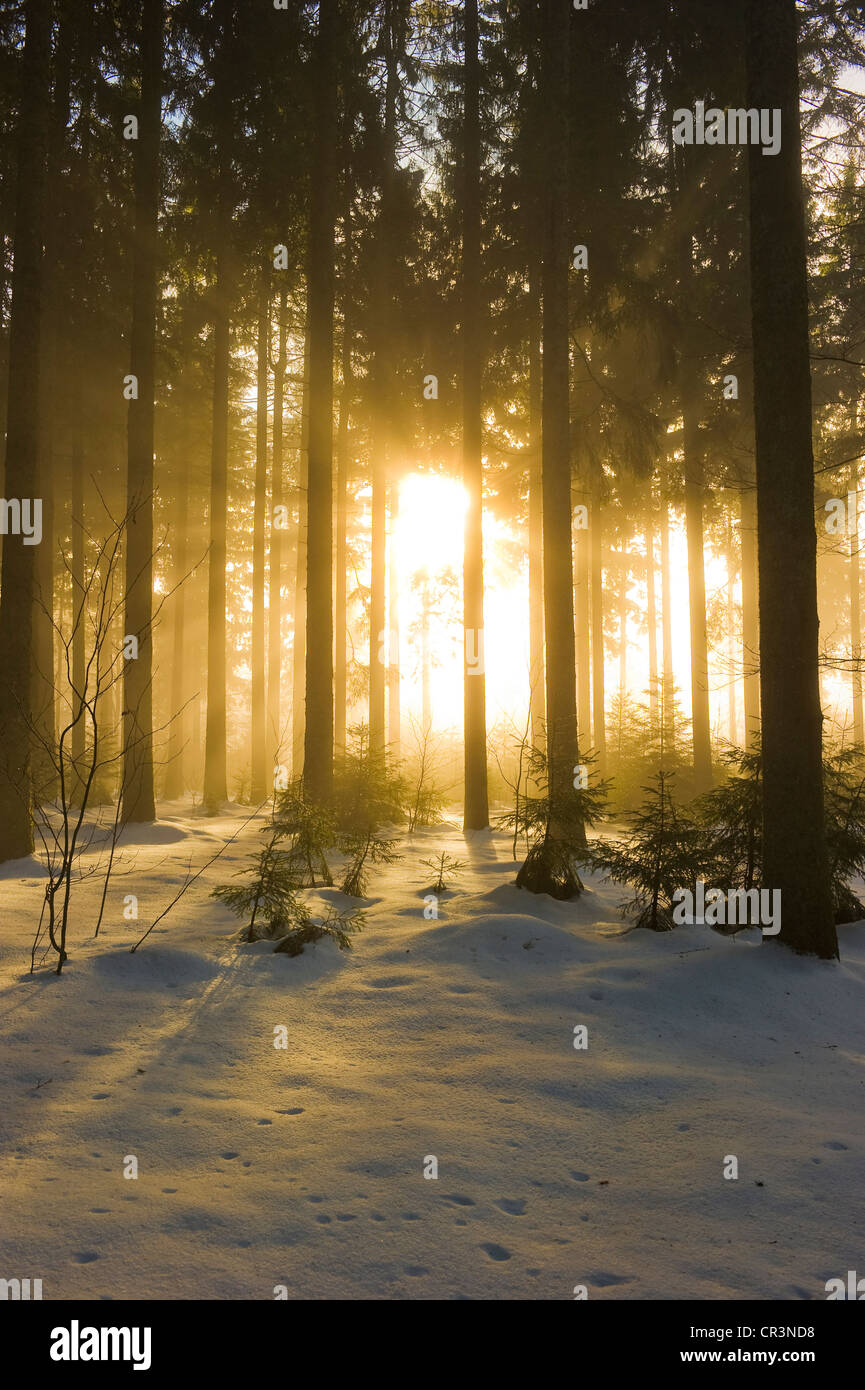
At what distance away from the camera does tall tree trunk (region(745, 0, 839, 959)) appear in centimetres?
554

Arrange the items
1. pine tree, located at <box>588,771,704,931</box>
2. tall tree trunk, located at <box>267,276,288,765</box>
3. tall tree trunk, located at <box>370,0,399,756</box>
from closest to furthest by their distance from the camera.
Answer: pine tree, located at <box>588,771,704,931</box>, tall tree trunk, located at <box>370,0,399,756</box>, tall tree trunk, located at <box>267,276,288,765</box>

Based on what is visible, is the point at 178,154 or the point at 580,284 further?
the point at 178,154

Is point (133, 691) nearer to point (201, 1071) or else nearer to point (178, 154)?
point (201, 1071)

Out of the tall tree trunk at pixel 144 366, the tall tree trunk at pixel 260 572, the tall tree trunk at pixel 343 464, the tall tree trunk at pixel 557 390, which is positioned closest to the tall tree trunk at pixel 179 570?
the tall tree trunk at pixel 260 572

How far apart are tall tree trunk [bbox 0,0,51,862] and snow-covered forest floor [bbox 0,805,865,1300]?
10.2ft

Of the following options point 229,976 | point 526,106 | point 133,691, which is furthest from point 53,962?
point 526,106

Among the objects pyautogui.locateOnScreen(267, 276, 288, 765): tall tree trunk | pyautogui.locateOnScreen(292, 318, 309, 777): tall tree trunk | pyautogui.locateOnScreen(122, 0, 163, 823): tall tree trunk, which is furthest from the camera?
pyautogui.locateOnScreen(292, 318, 309, 777): tall tree trunk

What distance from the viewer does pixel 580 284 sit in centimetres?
1177

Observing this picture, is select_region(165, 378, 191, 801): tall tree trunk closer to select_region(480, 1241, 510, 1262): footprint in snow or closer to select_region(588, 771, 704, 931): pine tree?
select_region(588, 771, 704, 931): pine tree

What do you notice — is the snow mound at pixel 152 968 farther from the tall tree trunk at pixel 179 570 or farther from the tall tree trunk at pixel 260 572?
the tall tree trunk at pixel 179 570

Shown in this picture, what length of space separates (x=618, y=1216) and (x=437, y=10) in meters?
18.0

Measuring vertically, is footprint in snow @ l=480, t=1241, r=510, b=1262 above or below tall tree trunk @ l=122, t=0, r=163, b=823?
below

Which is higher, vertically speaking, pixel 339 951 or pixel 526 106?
pixel 526 106

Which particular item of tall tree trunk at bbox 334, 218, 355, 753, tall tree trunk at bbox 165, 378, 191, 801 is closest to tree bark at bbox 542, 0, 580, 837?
tall tree trunk at bbox 334, 218, 355, 753
